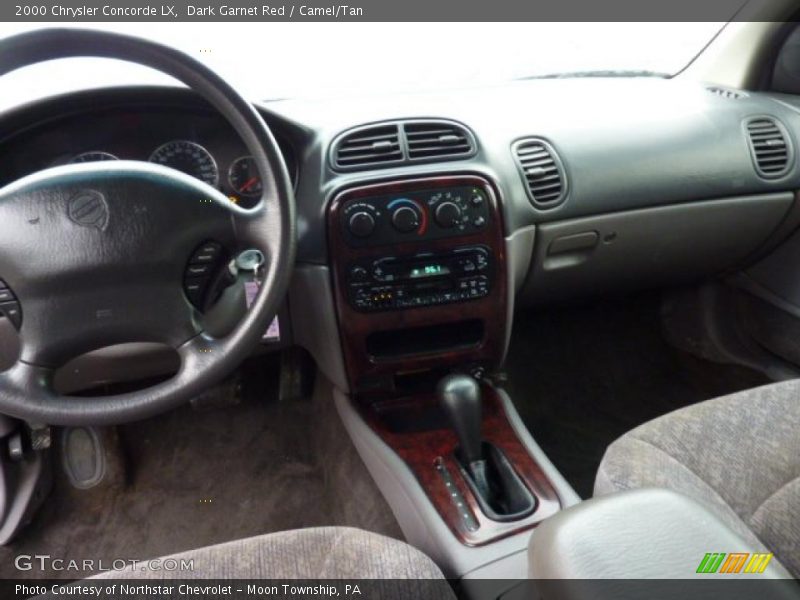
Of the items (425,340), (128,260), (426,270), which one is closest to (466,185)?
(426,270)

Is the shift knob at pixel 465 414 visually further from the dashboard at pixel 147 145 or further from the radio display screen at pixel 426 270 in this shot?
the dashboard at pixel 147 145

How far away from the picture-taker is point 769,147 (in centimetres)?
176

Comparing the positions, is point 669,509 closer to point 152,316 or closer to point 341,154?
point 152,316

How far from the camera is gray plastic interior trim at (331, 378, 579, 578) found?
1173 mm

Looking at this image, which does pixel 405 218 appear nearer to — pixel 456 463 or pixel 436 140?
pixel 436 140

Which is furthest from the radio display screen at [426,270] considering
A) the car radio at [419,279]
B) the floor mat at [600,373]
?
the floor mat at [600,373]

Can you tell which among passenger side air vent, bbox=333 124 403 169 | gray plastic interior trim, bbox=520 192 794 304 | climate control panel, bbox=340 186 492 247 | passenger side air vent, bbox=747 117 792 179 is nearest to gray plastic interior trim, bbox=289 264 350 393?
climate control panel, bbox=340 186 492 247

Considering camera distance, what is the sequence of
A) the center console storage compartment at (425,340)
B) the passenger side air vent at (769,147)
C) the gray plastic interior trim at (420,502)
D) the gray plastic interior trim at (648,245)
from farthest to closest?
the passenger side air vent at (769,147), the gray plastic interior trim at (648,245), the center console storage compartment at (425,340), the gray plastic interior trim at (420,502)

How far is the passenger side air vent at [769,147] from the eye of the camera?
5.74 ft

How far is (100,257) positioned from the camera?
1.04m

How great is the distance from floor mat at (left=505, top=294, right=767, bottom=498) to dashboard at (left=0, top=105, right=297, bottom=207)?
A: 3.35 ft

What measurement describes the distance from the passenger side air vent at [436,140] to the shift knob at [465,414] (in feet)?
1.51

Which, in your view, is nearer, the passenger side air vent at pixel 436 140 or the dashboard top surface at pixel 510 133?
the dashboard top surface at pixel 510 133

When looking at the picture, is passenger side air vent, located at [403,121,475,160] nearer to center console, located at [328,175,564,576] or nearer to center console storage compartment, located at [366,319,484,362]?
center console, located at [328,175,564,576]
